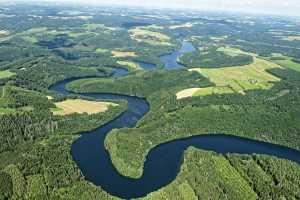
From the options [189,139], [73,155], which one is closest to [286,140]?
[189,139]

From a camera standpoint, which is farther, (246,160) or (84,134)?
(84,134)

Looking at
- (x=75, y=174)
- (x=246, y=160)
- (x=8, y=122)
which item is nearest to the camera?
(x=75, y=174)

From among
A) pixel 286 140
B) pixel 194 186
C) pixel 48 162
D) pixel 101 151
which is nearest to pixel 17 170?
pixel 48 162

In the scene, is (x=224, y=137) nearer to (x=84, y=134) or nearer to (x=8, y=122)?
(x=84, y=134)

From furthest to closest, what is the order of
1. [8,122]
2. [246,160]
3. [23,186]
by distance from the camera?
[8,122] → [246,160] → [23,186]

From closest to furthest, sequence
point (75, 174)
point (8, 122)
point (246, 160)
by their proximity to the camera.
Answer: point (75, 174) → point (246, 160) → point (8, 122)

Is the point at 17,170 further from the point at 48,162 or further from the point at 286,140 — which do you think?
the point at 286,140
